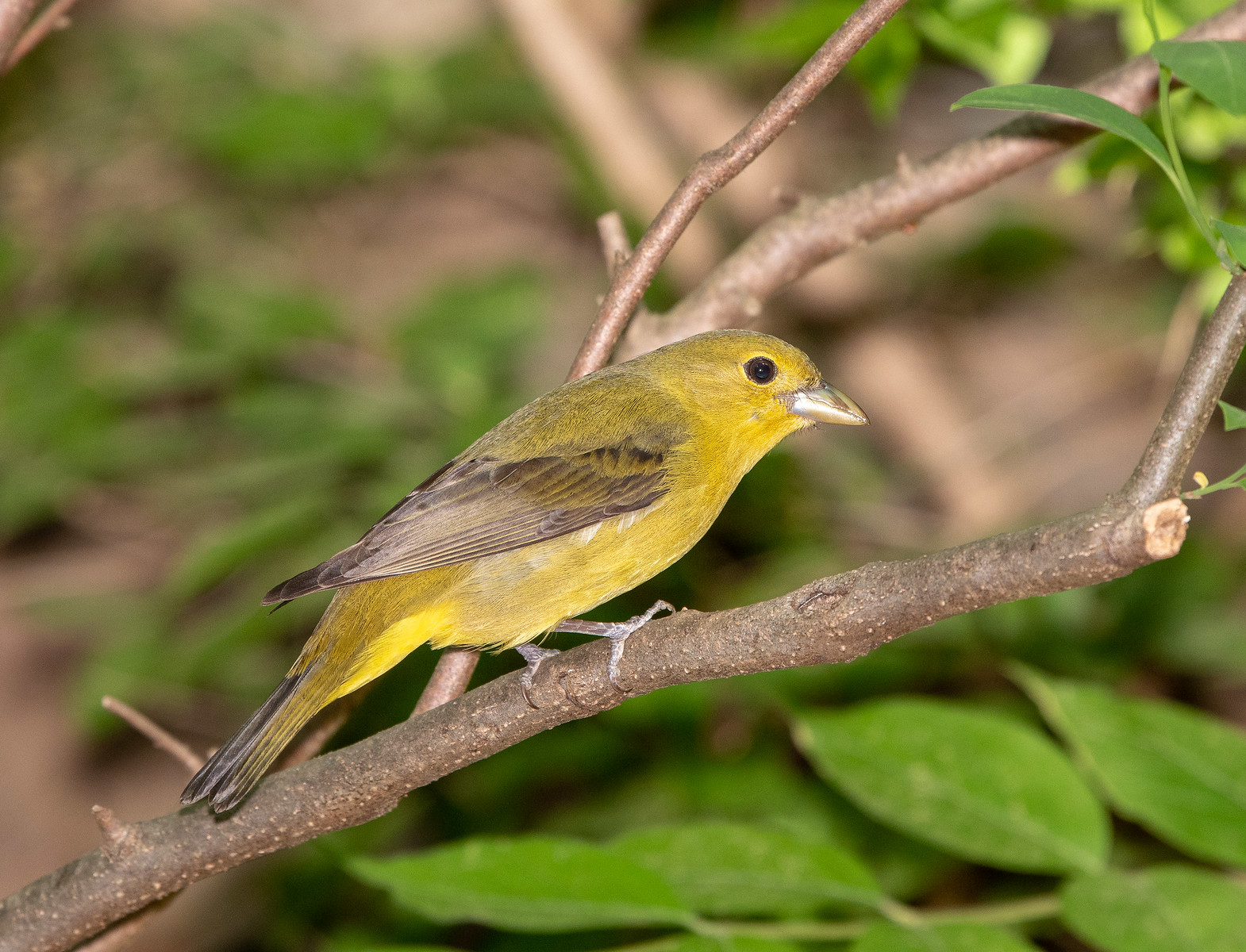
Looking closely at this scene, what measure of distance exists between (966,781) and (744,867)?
566mm

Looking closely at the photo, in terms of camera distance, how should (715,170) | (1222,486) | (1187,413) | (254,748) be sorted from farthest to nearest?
(715,170) → (254,748) → (1187,413) → (1222,486)

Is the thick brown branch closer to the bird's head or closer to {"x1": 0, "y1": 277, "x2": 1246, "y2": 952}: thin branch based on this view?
the bird's head

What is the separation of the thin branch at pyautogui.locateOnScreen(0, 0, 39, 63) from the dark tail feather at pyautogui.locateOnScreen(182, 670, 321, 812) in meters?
1.47

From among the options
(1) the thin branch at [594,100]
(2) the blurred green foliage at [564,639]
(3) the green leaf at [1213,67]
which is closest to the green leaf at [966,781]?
(2) the blurred green foliage at [564,639]

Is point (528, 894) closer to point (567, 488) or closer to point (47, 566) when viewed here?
point (567, 488)

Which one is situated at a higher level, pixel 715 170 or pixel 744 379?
pixel 715 170

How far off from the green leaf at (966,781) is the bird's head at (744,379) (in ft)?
3.00

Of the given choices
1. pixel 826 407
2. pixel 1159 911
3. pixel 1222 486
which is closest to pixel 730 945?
pixel 1159 911

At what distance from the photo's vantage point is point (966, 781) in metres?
2.78

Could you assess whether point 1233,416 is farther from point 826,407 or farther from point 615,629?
point 826,407

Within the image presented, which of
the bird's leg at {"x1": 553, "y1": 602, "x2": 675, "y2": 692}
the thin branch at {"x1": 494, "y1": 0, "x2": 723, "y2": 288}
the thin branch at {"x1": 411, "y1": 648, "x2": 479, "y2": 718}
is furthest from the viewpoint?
the thin branch at {"x1": 494, "y1": 0, "x2": 723, "y2": 288}

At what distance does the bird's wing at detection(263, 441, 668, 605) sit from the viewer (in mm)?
2836

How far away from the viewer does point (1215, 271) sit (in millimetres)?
3723

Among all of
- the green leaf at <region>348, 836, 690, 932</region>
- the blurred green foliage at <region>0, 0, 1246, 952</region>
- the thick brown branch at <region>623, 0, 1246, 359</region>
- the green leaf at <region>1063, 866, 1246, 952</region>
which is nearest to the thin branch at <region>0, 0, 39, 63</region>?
the blurred green foliage at <region>0, 0, 1246, 952</region>
